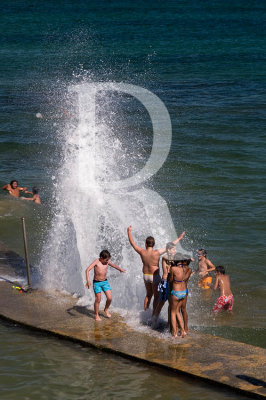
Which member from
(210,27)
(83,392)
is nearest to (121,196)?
(83,392)

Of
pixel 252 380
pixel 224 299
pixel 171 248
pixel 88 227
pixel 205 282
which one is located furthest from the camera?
pixel 205 282

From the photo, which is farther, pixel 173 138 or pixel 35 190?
pixel 173 138

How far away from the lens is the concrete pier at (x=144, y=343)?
33.9 ft

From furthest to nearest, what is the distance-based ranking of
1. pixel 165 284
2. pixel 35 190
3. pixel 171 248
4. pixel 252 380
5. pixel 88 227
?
pixel 35 190 < pixel 88 227 < pixel 171 248 < pixel 165 284 < pixel 252 380

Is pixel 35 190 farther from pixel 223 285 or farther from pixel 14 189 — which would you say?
pixel 223 285

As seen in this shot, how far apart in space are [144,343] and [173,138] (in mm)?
19398

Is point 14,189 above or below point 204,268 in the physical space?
above

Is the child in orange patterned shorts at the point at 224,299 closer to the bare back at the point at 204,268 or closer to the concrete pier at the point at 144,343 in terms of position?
the bare back at the point at 204,268

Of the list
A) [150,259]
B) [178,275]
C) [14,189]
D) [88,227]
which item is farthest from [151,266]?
[14,189]

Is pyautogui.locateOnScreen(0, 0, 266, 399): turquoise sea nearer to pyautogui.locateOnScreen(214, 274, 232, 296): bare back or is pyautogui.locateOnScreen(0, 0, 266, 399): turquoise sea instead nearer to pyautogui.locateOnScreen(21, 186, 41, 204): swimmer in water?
pyautogui.locateOnScreen(21, 186, 41, 204): swimmer in water

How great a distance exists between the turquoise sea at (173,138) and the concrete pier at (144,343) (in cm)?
24

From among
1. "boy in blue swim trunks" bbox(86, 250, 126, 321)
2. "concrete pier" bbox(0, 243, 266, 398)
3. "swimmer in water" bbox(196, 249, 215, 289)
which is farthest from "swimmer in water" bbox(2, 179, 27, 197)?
"boy in blue swim trunks" bbox(86, 250, 126, 321)

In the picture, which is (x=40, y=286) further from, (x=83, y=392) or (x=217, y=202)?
(x=217, y=202)

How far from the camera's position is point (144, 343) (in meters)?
11.4
